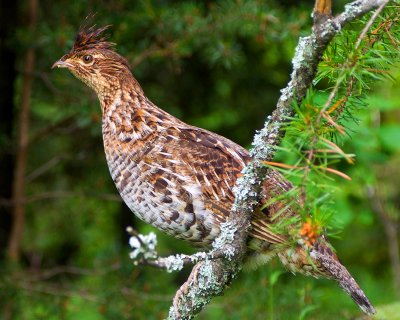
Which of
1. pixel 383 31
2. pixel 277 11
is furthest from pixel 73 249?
pixel 383 31

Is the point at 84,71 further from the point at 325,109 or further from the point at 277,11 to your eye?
the point at 325,109

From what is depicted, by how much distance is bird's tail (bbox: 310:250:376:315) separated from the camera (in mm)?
3529

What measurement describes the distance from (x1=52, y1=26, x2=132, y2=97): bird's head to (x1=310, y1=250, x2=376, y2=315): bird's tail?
5.21 feet

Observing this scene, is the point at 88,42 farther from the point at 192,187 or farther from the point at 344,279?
the point at 344,279

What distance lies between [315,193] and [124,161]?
1759mm

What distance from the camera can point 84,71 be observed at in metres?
4.47

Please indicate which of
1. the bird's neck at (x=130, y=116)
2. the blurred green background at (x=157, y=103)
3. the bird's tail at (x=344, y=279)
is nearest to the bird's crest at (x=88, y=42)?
the bird's neck at (x=130, y=116)

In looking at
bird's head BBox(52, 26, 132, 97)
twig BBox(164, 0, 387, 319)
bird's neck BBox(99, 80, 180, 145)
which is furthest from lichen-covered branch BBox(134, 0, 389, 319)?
bird's head BBox(52, 26, 132, 97)

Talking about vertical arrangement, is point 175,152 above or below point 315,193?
below

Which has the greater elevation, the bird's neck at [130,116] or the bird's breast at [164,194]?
the bird's neck at [130,116]

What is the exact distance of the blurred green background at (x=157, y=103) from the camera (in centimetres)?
570

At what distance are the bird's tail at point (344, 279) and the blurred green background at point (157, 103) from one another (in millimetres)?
1224

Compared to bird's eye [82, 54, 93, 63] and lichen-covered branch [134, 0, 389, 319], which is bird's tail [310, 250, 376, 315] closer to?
lichen-covered branch [134, 0, 389, 319]

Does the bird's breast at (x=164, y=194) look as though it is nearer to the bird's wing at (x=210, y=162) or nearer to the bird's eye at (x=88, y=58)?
the bird's wing at (x=210, y=162)
